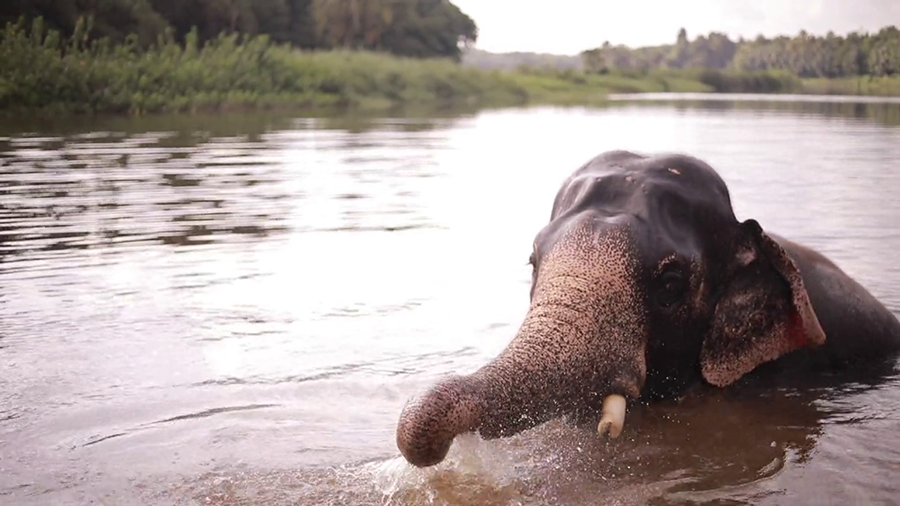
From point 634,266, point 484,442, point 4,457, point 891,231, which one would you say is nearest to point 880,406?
point 634,266

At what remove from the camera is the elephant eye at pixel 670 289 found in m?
4.90

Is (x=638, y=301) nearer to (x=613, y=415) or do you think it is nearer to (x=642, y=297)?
(x=642, y=297)

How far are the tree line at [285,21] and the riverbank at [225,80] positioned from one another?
127 centimetres

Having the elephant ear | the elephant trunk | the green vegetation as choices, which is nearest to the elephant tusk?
the elephant trunk

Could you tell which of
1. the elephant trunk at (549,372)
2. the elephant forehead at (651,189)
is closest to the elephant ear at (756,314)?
the elephant forehead at (651,189)

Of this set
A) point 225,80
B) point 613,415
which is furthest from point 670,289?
point 225,80

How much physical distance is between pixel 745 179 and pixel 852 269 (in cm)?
748

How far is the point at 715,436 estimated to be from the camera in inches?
209

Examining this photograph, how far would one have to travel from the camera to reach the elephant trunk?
12.3ft

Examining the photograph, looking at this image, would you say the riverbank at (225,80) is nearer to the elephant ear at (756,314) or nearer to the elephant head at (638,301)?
the elephant head at (638,301)

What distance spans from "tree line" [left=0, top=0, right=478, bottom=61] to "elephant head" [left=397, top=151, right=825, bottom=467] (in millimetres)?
32460

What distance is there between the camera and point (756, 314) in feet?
17.2

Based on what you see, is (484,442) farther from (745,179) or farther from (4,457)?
(745,179)

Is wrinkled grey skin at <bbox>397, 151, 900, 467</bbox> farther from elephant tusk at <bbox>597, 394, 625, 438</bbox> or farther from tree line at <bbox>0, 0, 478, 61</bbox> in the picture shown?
tree line at <bbox>0, 0, 478, 61</bbox>
